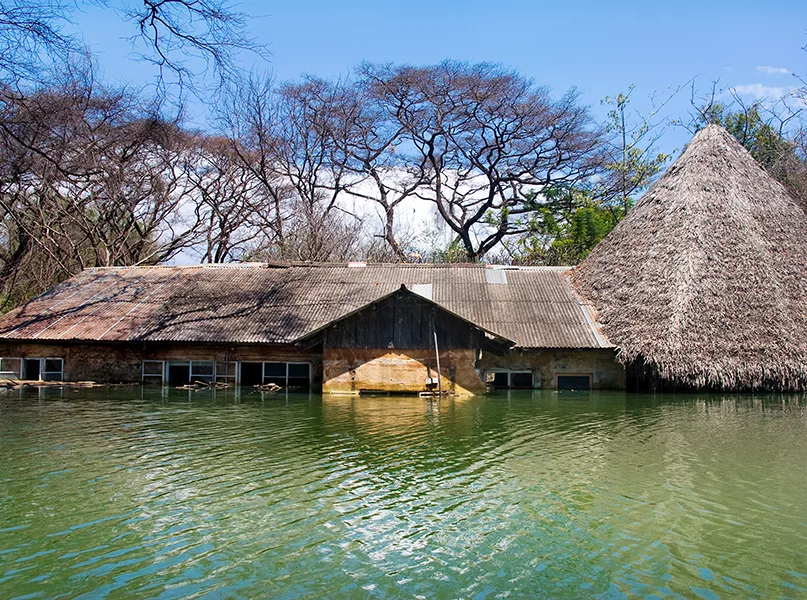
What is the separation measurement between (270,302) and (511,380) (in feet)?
30.1

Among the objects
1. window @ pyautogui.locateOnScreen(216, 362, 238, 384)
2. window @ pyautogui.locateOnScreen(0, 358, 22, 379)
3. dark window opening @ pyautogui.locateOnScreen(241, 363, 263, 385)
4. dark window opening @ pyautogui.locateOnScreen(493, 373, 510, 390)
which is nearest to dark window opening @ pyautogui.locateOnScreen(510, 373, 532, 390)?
dark window opening @ pyautogui.locateOnScreen(493, 373, 510, 390)

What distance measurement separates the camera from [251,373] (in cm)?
2339

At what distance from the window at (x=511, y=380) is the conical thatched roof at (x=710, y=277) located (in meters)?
3.01

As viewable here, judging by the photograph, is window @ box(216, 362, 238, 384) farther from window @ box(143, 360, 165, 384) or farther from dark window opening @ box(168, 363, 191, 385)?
window @ box(143, 360, 165, 384)

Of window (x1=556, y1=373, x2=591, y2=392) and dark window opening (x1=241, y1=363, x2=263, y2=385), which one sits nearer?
window (x1=556, y1=373, x2=591, y2=392)

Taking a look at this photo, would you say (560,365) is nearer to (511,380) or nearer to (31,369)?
(511,380)

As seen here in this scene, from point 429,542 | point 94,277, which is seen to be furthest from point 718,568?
point 94,277

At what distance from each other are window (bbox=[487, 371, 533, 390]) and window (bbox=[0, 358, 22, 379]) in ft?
53.6

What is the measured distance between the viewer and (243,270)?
2853 centimetres

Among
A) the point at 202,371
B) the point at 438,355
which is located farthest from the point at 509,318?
the point at 202,371

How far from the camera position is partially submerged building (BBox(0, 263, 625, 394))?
21031mm

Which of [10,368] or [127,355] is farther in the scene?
[10,368]

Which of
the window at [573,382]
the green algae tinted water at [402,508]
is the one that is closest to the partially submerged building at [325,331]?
the window at [573,382]

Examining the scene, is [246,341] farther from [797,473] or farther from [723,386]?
[797,473]
